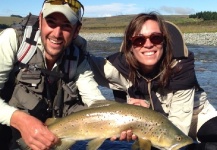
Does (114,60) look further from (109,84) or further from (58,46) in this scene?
(58,46)

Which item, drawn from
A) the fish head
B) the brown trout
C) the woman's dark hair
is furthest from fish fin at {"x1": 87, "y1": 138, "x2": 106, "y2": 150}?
the woman's dark hair

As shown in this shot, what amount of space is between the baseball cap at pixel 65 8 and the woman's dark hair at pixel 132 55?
2.33 ft

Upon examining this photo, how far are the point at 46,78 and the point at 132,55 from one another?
1.07 m

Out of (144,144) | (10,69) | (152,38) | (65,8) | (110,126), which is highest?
(65,8)

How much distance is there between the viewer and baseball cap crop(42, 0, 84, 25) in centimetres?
404

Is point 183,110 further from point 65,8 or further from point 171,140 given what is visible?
point 65,8

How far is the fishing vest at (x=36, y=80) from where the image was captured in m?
4.35

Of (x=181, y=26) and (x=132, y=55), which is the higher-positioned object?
(x=132, y=55)

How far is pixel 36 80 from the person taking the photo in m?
4.43

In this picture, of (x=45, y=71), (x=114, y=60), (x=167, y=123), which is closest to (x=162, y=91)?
(x=114, y=60)

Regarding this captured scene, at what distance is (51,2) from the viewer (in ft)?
13.6

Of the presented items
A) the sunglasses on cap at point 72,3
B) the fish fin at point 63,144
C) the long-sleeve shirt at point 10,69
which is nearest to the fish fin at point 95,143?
the fish fin at point 63,144

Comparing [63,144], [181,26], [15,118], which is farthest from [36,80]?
[181,26]

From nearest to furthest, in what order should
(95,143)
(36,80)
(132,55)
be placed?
1. (95,143)
2. (36,80)
3. (132,55)
